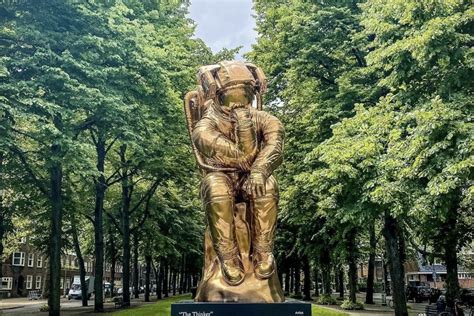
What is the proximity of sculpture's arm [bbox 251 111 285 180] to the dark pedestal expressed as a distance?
1.68 metres

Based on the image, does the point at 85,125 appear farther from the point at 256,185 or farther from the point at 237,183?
the point at 256,185

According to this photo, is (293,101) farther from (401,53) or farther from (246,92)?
(246,92)

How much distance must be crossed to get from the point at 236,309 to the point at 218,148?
2.13 metres

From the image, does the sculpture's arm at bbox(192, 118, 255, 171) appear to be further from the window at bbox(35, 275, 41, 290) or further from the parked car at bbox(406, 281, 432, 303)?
the window at bbox(35, 275, 41, 290)

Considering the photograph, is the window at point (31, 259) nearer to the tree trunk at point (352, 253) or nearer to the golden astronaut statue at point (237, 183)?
the tree trunk at point (352, 253)

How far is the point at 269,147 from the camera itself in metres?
7.22

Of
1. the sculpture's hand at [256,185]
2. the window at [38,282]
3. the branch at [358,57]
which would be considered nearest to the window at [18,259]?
the window at [38,282]

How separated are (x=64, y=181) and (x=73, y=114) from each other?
774cm

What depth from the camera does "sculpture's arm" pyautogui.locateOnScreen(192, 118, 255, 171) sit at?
7105mm

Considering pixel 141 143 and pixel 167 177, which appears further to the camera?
pixel 167 177

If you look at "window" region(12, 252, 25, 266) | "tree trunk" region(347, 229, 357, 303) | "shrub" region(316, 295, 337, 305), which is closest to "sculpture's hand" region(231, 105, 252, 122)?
"tree trunk" region(347, 229, 357, 303)

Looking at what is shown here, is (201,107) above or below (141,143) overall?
below

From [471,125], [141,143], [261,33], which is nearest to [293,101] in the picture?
[261,33]

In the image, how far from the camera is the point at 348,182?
14.6 m
